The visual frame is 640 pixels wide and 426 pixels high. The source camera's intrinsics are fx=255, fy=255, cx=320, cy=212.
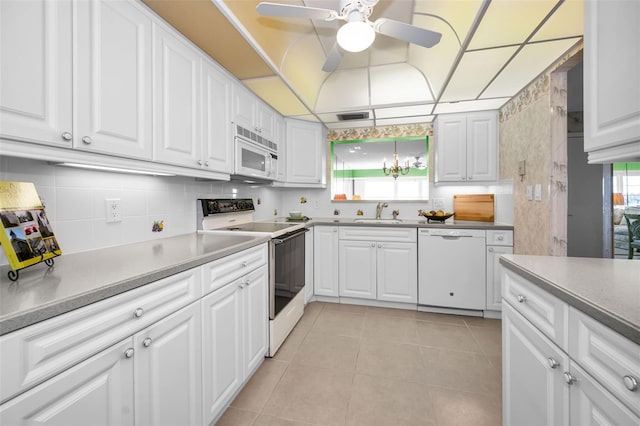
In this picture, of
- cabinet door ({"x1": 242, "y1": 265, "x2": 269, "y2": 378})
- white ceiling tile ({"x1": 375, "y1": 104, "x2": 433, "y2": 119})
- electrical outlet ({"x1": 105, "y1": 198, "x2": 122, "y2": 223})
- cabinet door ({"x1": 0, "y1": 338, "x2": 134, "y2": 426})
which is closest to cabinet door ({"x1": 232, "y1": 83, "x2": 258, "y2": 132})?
electrical outlet ({"x1": 105, "y1": 198, "x2": 122, "y2": 223})

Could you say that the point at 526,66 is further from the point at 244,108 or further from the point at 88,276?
the point at 88,276

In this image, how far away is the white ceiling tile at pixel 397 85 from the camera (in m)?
2.51

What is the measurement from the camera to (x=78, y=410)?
2.43 feet

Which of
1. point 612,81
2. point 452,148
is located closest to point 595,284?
point 612,81

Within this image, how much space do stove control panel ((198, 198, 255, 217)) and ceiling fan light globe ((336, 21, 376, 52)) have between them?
154cm

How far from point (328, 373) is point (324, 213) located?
2.22 m

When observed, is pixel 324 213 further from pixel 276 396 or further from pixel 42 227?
pixel 42 227

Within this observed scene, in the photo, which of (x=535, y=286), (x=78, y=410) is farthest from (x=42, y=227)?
(x=535, y=286)

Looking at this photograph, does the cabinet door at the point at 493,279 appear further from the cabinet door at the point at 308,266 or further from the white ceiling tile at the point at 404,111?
the cabinet door at the point at 308,266

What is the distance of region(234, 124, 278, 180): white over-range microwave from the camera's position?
2082mm

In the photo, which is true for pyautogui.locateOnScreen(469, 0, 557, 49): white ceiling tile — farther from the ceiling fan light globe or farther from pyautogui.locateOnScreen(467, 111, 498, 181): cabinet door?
pyautogui.locateOnScreen(467, 111, 498, 181): cabinet door

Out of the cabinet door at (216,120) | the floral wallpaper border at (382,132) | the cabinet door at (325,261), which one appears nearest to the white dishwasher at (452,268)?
the cabinet door at (325,261)

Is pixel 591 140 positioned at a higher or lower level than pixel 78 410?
higher

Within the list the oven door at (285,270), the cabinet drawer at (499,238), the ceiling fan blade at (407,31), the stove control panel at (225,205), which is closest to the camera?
the ceiling fan blade at (407,31)
